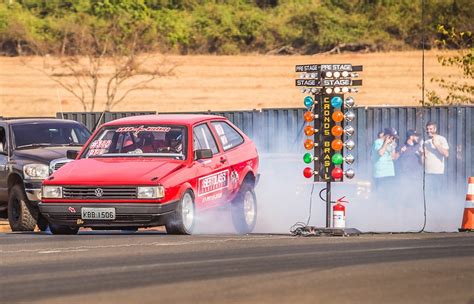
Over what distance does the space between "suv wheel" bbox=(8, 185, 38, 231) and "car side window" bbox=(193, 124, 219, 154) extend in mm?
3234

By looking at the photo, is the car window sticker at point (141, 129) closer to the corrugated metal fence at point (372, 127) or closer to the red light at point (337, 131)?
the red light at point (337, 131)

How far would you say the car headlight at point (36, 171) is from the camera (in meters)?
20.8

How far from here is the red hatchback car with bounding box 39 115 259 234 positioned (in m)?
17.6

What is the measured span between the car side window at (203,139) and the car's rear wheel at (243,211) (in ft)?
2.51

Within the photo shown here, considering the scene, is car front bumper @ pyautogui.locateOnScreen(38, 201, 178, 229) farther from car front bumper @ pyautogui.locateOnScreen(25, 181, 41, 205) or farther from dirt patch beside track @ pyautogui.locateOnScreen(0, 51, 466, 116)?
dirt patch beside track @ pyautogui.locateOnScreen(0, 51, 466, 116)

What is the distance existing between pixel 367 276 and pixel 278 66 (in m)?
42.0

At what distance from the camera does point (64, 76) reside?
52.2m

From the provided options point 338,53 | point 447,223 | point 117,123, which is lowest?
point 447,223

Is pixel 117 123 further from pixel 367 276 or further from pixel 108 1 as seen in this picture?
pixel 108 1

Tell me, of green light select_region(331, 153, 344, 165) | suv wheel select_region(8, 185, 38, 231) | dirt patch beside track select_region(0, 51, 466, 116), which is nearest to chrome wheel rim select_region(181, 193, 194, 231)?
green light select_region(331, 153, 344, 165)

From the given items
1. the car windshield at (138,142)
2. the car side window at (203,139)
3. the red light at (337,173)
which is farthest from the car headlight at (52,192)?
the red light at (337,173)

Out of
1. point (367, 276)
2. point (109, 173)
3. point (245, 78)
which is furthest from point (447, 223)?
point (245, 78)

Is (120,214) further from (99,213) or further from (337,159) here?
(337,159)

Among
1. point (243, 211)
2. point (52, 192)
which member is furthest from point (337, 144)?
point (52, 192)
